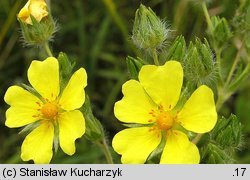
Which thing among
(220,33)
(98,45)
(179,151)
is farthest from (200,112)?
(98,45)

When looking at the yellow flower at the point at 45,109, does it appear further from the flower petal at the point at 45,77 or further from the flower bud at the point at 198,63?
the flower bud at the point at 198,63

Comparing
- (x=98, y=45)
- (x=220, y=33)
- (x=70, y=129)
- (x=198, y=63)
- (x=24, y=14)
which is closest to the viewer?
(x=70, y=129)

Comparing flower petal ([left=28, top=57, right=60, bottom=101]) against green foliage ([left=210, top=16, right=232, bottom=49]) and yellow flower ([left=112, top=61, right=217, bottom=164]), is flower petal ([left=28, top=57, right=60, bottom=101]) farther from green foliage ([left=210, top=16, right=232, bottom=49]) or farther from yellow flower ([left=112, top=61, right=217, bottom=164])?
green foliage ([left=210, top=16, right=232, bottom=49])

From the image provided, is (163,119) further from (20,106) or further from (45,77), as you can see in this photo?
(20,106)

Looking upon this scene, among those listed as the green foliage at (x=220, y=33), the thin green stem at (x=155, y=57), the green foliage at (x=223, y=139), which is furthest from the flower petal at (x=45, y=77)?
the green foliage at (x=220, y=33)

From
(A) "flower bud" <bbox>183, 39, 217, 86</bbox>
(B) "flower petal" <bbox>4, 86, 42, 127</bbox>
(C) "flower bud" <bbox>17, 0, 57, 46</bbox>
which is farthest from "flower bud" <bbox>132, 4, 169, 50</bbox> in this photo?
(B) "flower petal" <bbox>4, 86, 42, 127</bbox>

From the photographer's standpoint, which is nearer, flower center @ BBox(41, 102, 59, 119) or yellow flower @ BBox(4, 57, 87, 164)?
yellow flower @ BBox(4, 57, 87, 164)
